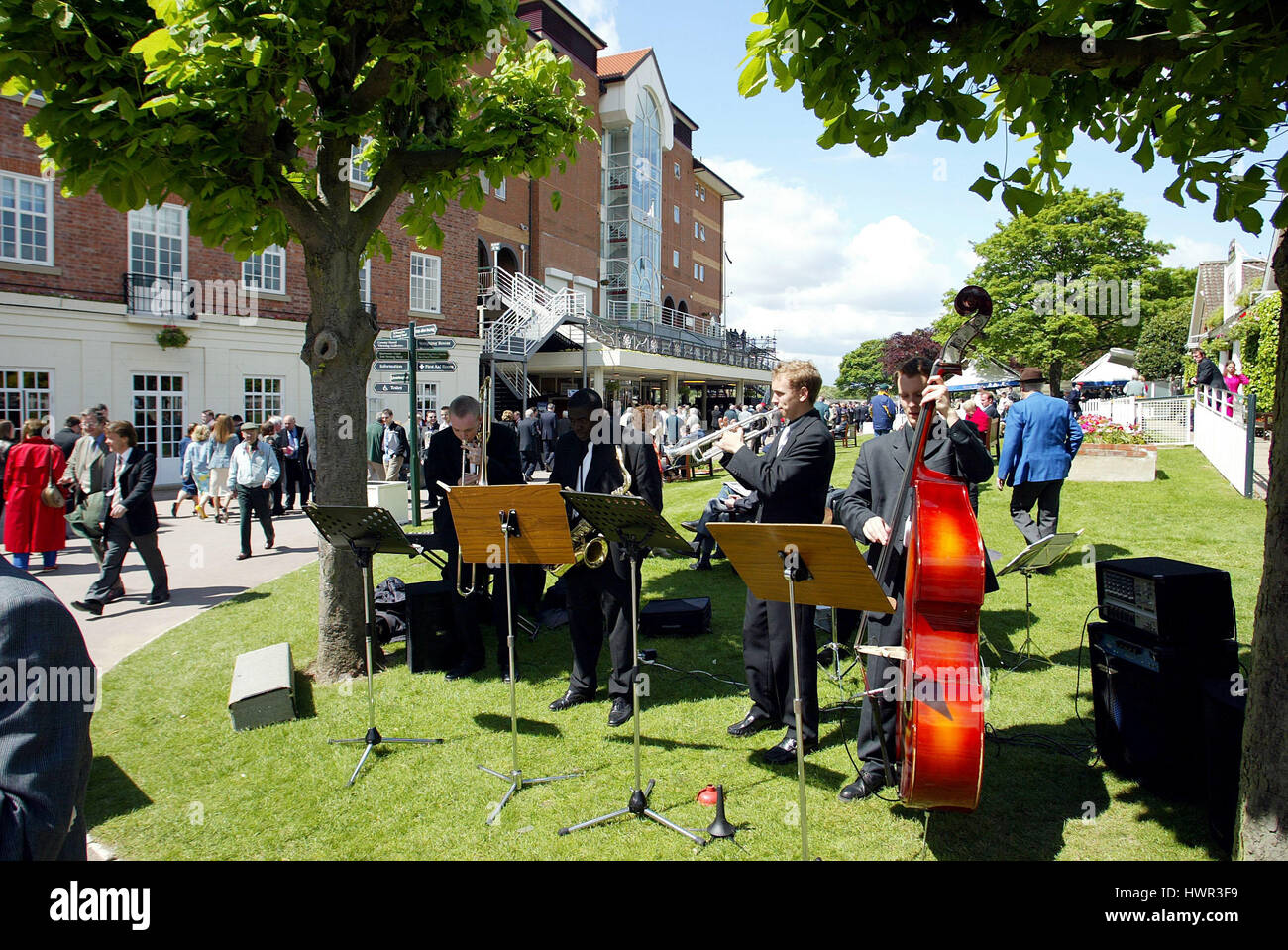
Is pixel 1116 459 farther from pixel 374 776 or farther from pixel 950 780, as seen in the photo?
pixel 374 776

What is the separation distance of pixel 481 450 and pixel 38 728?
4889mm

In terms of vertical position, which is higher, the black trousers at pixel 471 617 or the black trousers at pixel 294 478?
the black trousers at pixel 294 478

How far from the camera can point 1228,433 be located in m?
12.9

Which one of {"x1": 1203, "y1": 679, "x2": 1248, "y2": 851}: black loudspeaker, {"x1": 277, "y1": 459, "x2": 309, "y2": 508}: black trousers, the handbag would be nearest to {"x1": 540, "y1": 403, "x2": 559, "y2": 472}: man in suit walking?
{"x1": 277, "y1": 459, "x2": 309, "y2": 508}: black trousers

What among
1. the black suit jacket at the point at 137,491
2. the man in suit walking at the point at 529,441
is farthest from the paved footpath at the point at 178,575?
the man in suit walking at the point at 529,441

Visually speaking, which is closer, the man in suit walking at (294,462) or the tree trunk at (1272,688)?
the tree trunk at (1272,688)

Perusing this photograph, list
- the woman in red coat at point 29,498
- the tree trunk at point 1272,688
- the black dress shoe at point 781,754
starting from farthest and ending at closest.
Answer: the woman in red coat at point 29,498 → the black dress shoe at point 781,754 → the tree trunk at point 1272,688

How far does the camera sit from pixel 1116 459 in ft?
44.2

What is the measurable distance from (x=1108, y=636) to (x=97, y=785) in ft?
20.3

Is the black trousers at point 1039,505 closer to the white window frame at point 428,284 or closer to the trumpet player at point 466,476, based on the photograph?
the trumpet player at point 466,476

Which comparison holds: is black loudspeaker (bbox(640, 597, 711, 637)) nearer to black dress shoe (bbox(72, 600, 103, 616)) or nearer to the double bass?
the double bass

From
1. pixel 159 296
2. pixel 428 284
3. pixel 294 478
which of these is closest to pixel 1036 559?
pixel 294 478

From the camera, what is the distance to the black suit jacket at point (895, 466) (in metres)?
4.20

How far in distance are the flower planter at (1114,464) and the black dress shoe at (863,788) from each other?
11.2 m
